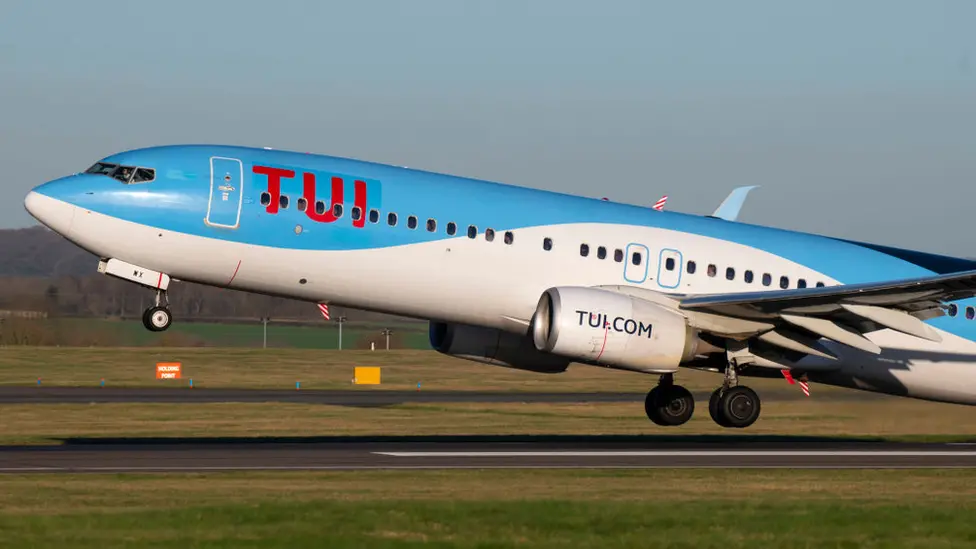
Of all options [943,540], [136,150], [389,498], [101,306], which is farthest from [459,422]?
[101,306]

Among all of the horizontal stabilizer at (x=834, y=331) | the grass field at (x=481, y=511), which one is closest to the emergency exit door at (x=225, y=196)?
the grass field at (x=481, y=511)

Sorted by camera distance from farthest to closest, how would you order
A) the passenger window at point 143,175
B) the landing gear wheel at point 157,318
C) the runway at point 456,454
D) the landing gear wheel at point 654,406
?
the landing gear wheel at point 654,406, the landing gear wheel at point 157,318, the passenger window at point 143,175, the runway at point 456,454

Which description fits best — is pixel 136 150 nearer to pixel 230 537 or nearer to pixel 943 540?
pixel 230 537

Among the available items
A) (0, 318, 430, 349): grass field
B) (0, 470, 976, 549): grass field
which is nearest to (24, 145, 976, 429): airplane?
(0, 470, 976, 549): grass field

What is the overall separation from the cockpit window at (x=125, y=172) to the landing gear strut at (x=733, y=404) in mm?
12811

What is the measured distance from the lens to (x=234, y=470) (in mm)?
22203

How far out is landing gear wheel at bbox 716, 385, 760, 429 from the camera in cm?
2992

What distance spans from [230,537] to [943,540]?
27.9ft

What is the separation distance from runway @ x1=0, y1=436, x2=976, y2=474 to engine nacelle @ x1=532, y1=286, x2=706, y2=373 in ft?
6.17

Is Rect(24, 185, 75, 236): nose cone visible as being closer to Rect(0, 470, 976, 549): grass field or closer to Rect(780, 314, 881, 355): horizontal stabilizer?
Rect(0, 470, 976, 549): grass field

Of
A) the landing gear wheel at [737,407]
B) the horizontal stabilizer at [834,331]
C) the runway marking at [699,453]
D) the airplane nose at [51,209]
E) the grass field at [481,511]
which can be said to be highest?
the airplane nose at [51,209]

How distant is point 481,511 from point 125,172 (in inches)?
508

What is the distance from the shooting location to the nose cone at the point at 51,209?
26547mm

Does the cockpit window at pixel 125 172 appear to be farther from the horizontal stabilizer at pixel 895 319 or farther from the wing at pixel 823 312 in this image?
the horizontal stabilizer at pixel 895 319
